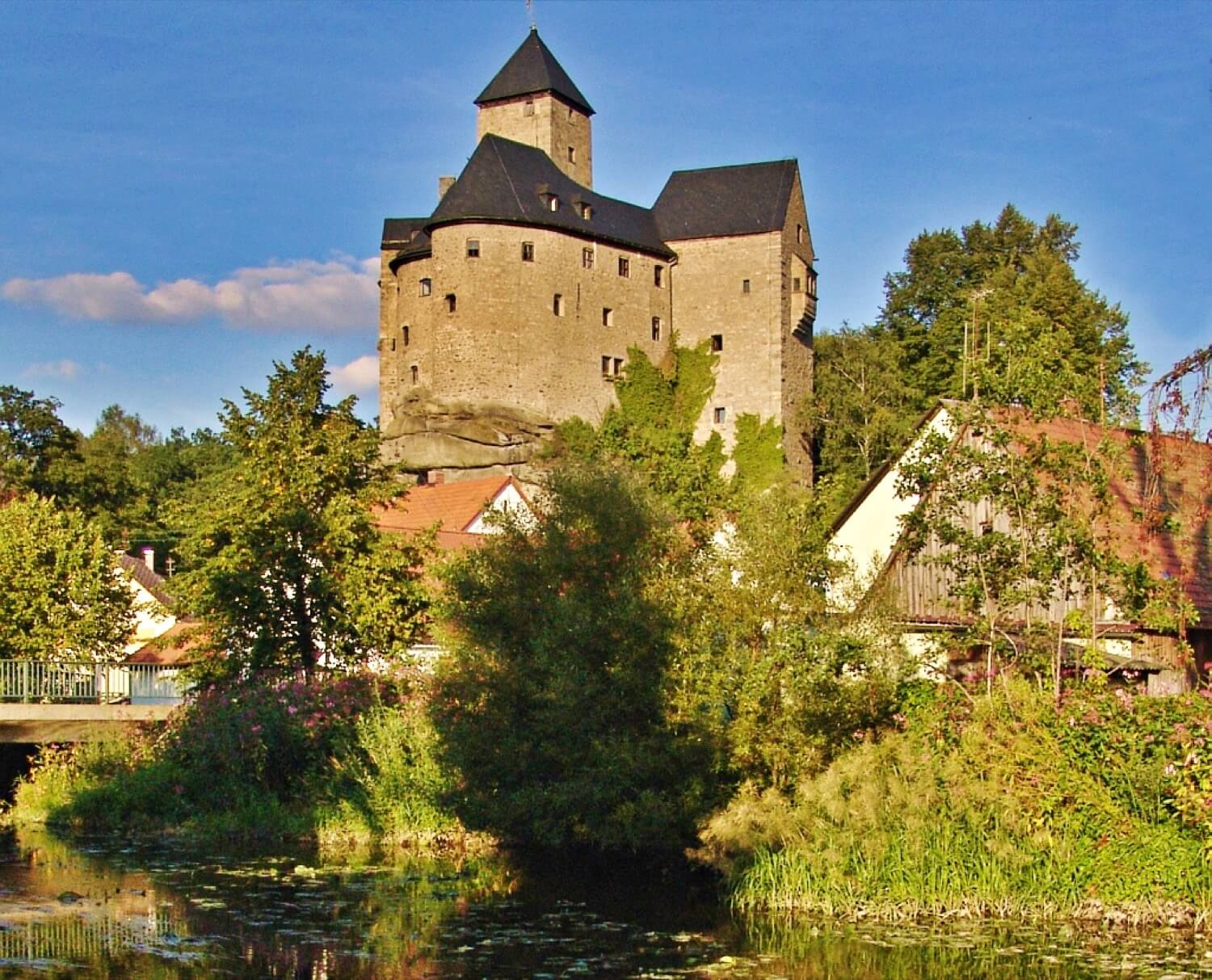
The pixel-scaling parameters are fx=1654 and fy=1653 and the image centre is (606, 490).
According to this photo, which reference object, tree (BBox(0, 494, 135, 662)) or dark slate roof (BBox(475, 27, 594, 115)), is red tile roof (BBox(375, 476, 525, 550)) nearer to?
tree (BBox(0, 494, 135, 662))

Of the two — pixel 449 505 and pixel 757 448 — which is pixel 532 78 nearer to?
pixel 757 448

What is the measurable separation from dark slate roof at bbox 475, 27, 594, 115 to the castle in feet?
0.33

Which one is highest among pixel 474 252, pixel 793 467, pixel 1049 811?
pixel 474 252

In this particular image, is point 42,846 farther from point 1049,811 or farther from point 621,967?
point 1049,811

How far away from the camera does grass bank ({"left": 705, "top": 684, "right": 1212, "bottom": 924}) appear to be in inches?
641

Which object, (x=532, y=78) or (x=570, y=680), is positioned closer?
(x=570, y=680)

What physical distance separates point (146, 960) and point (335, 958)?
5.64 ft

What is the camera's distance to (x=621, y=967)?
14758 millimetres

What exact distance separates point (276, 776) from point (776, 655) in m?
10.7

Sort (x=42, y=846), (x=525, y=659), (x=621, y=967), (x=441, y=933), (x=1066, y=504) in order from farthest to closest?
(x=42, y=846) < (x=525, y=659) < (x=1066, y=504) < (x=441, y=933) < (x=621, y=967)

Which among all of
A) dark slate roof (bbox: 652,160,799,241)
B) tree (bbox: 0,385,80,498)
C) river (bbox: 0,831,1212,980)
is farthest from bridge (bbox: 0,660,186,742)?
dark slate roof (bbox: 652,160,799,241)

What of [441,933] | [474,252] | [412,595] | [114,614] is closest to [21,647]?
[114,614]

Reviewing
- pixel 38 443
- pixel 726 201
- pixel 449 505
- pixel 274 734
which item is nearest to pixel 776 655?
pixel 274 734

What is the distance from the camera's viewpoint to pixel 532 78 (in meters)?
76.0
